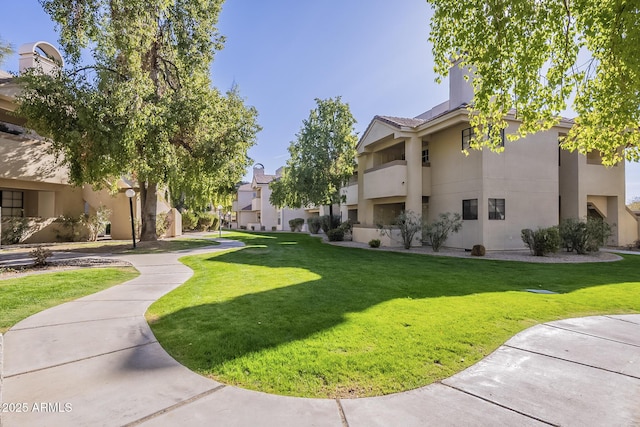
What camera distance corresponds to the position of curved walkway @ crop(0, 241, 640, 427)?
8.47 feet

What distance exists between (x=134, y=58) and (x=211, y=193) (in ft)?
28.4

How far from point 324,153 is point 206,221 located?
18633 mm

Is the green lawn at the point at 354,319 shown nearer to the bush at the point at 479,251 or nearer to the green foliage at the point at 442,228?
the bush at the point at 479,251

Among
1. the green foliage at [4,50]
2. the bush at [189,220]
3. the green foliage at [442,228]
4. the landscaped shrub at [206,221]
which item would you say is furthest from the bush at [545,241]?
the landscaped shrub at [206,221]

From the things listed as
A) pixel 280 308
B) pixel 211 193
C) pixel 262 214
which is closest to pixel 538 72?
pixel 280 308

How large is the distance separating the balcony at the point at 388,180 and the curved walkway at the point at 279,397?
1493 cm

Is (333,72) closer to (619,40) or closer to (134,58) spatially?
(134,58)

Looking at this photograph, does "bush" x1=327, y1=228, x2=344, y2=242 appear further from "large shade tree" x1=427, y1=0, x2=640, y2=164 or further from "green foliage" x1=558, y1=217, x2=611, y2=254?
"large shade tree" x1=427, y1=0, x2=640, y2=164

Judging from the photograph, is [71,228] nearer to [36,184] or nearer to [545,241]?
[36,184]

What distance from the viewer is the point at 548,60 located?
5.51m

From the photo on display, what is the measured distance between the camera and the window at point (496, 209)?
52.7ft

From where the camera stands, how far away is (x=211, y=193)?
65.7ft

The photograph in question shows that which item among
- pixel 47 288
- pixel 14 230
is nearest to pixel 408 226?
pixel 47 288

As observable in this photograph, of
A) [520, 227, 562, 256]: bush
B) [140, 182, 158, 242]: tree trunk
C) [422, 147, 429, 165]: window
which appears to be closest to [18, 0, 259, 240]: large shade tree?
[140, 182, 158, 242]: tree trunk
